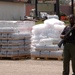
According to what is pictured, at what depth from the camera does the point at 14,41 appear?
16219 mm

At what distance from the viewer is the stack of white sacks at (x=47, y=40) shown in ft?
52.3

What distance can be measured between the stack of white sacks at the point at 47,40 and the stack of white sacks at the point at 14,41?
0.36 metres

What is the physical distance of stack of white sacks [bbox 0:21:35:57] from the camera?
16.2 meters

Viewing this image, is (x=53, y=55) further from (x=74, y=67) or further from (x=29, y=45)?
(x=74, y=67)

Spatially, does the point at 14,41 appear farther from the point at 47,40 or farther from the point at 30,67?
the point at 30,67

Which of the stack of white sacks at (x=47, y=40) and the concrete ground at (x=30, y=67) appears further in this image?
the stack of white sacks at (x=47, y=40)

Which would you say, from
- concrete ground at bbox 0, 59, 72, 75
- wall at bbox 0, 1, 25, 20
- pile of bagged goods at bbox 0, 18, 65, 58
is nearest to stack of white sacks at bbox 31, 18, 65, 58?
pile of bagged goods at bbox 0, 18, 65, 58

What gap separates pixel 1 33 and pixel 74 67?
7155 mm

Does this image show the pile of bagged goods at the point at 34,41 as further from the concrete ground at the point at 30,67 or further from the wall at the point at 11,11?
the wall at the point at 11,11

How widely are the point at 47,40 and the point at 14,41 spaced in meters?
1.48

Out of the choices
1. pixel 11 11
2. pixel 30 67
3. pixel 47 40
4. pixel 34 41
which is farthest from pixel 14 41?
pixel 11 11

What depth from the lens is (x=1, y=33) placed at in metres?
16.4

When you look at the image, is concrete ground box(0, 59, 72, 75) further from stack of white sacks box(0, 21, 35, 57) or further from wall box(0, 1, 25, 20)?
wall box(0, 1, 25, 20)

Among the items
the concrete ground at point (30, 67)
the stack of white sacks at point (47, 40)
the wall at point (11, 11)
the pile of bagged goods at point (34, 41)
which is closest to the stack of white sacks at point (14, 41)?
the pile of bagged goods at point (34, 41)
